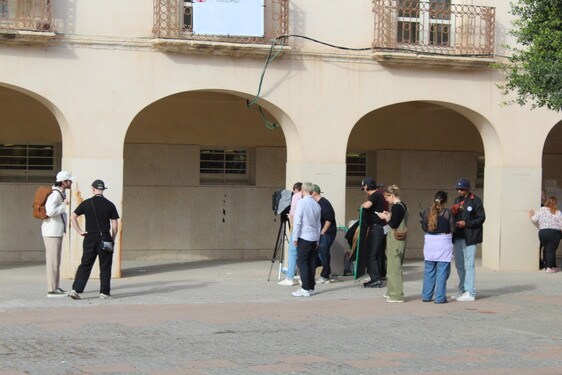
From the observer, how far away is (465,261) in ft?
51.4

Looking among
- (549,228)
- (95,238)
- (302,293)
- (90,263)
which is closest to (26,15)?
(95,238)

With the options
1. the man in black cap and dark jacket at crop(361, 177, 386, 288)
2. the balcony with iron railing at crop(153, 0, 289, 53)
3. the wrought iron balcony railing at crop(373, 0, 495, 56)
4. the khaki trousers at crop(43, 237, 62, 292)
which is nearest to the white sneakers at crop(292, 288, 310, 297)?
the man in black cap and dark jacket at crop(361, 177, 386, 288)

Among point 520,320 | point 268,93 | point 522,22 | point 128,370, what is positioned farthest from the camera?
point 268,93

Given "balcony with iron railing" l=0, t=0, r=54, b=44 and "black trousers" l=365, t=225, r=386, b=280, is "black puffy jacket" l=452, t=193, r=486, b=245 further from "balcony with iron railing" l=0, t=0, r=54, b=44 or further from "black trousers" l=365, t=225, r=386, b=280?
"balcony with iron railing" l=0, t=0, r=54, b=44

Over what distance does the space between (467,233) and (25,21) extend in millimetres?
7744

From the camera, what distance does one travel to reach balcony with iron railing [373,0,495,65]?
19.6 meters

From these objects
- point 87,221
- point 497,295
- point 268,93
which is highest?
point 268,93

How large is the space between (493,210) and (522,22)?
5.41 m

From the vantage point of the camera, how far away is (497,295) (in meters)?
16.6

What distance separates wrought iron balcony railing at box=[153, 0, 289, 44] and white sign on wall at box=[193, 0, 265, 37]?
0.09m

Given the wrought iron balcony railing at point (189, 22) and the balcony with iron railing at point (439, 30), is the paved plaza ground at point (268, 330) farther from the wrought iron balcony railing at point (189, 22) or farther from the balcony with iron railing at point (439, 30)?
the balcony with iron railing at point (439, 30)

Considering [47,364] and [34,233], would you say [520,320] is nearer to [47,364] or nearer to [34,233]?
[47,364]

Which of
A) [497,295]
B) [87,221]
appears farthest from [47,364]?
[497,295]

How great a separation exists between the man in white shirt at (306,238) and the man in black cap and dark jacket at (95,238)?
2.68m
